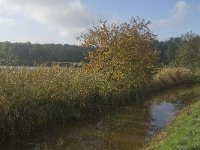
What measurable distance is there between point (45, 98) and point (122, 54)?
1264cm

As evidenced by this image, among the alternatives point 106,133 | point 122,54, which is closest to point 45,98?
point 106,133

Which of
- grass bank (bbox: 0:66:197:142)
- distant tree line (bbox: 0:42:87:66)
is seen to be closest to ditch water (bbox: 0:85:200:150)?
grass bank (bbox: 0:66:197:142)

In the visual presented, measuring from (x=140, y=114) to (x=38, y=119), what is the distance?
26.5ft

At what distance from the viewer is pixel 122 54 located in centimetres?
2755

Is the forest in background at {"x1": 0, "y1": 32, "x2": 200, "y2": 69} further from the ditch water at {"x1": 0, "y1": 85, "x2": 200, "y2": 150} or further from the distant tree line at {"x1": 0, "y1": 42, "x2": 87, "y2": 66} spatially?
the ditch water at {"x1": 0, "y1": 85, "x2": 200, "y2": 150}

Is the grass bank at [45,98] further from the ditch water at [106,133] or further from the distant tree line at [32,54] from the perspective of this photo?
the distant tree line at [32,54]

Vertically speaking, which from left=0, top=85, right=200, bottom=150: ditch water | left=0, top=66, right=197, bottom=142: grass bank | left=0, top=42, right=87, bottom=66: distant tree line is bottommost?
left=0, top=85, right=200, bottom=150: ditch water

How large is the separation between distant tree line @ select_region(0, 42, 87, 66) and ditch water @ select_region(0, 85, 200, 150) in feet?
11.8

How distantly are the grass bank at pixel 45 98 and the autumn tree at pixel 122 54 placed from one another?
366 cm

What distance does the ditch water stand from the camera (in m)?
13.8

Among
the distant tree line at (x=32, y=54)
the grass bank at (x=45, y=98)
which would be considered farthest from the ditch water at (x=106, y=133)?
the distant tree line at (x=32, y=54)

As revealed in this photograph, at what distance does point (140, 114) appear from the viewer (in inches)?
842

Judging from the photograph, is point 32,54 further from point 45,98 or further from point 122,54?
point 45,98

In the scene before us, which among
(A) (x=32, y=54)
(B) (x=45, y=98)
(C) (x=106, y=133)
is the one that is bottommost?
(C) (x=106, y=133)
